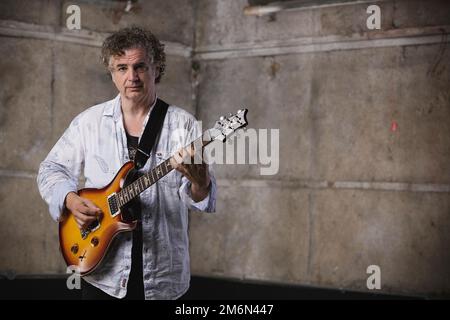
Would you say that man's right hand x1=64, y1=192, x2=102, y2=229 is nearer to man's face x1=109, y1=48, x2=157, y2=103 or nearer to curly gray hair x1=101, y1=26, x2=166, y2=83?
man's face x1=109, y1=48, x2=157, y2=103

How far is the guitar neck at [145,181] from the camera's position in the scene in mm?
3168

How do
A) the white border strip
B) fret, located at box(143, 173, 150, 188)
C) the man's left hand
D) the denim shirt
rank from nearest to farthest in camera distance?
the man's left hand
the denim shirt
fret, located at box(143, 173, 150, 188)
the white border strip

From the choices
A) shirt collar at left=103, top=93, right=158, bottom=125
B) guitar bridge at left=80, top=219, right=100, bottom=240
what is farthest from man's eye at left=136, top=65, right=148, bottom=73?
guitar bridge at left=80, top=219, right=100, bottom=240

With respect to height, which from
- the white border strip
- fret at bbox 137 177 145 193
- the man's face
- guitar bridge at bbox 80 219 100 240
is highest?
the white border strip

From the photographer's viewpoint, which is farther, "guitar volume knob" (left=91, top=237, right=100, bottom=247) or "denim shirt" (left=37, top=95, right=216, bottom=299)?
"guitar volume knob" (left=91, top=237, right=100, bottom=247)

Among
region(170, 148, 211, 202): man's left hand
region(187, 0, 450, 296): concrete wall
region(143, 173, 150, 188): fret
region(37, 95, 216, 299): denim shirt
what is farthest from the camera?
region(187, 0, 450, 296): concrete wall

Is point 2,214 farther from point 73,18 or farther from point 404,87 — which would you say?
point 404,87

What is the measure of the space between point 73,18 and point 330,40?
2130 mm

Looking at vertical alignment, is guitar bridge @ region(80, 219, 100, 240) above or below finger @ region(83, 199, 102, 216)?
below

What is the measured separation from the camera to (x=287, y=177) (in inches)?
223

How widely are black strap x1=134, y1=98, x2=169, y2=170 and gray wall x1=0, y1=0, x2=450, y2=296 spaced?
7.46ft

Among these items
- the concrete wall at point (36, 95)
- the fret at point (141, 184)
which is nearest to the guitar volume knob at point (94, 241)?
the fret at point (141, 184)

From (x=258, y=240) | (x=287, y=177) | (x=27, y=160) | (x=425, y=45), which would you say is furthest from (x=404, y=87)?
(x=27, y=160)

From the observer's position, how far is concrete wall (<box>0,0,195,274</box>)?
5.18 metres
